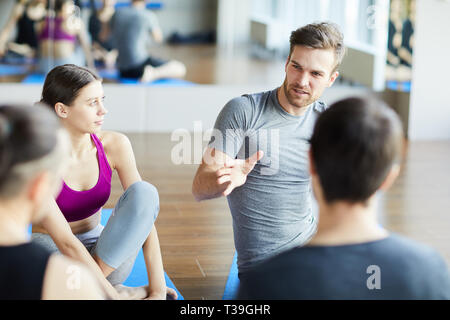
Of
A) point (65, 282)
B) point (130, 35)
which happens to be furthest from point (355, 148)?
point (130, 35)

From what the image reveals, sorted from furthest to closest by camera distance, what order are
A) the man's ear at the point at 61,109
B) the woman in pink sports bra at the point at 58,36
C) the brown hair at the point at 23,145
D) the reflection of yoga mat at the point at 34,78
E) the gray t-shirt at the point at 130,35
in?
the gray t-shirt at the point at 130,35
the woman in pink sports bra at the point at 58,36
the reflection of yoga mat at the point at 34,78
the man's ear at the point at 61,109
the brown hair at the point at 23,145

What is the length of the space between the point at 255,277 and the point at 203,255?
6.21 ft

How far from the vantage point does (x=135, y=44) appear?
20.8ft

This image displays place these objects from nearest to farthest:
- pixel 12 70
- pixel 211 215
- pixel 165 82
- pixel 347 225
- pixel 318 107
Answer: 1. pixel 347 225
2. pixel 318 107
3. pixel 211 215
4. pixel 165 82
5. pixel 12 70

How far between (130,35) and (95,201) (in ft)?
14.3

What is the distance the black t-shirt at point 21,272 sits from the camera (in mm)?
1032

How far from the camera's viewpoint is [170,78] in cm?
649

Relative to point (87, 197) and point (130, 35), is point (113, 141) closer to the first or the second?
point (87, 197)

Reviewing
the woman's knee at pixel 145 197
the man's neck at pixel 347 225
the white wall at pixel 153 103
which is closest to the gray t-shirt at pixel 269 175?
the woman's knee at pixel 145 197

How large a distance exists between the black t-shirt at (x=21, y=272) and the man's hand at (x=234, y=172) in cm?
87

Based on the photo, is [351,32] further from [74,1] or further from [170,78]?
[74,1]

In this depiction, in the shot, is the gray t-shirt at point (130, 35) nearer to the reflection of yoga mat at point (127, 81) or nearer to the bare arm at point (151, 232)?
the reflection of yoga mat at point (127, 81)

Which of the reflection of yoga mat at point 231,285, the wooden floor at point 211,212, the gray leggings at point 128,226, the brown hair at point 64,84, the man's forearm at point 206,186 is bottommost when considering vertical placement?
the wooden floor at point 211,212
